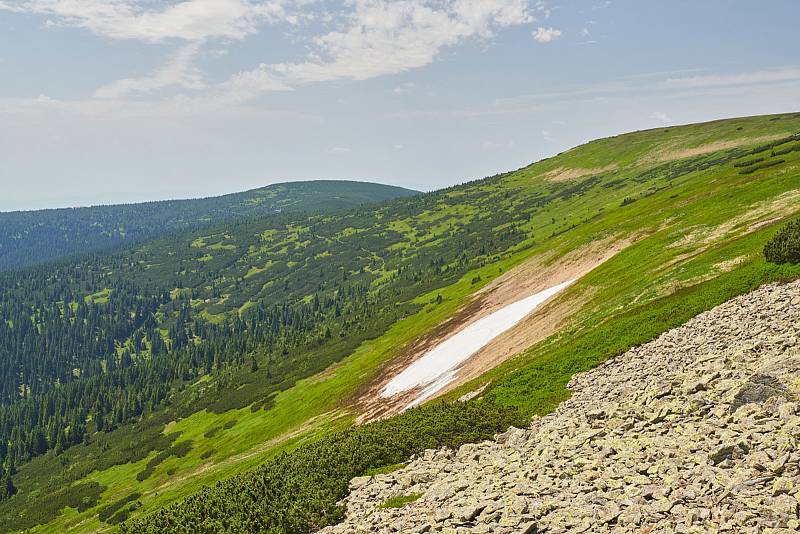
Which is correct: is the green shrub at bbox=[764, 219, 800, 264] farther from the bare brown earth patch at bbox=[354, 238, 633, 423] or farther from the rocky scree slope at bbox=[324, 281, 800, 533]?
the bare brown earth patch at bbox=[354, 238, 633, 423]

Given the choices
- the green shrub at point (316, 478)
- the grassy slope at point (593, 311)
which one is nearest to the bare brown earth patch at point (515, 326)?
the grassy slope at point (593, 311)

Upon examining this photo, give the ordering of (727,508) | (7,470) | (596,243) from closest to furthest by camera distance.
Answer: (727,508) → (596,243) → (7,470)

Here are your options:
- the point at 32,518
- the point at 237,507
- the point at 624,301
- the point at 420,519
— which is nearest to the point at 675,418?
the point at 420,519

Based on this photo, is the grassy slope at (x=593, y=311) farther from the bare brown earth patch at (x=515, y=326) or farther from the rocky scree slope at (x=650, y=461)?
the rocky scree slope at (x=650, y=461)

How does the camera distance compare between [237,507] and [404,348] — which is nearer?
[237,507]

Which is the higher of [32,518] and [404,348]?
[404,348]

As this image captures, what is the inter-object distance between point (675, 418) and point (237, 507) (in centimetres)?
1968

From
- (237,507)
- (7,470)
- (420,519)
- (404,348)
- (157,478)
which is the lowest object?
(7,470)

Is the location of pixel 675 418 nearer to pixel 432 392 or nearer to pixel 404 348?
pixel 432 392

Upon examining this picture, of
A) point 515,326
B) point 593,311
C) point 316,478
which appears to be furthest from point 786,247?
point 316,478

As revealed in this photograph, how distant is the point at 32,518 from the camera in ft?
376

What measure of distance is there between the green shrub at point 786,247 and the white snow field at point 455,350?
30.3 metres

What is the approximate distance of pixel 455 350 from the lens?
→ 2594 inches

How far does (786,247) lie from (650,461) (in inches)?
1024
